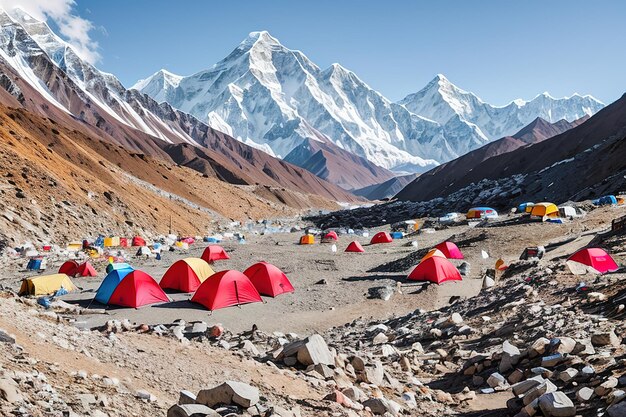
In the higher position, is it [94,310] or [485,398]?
[94,310]

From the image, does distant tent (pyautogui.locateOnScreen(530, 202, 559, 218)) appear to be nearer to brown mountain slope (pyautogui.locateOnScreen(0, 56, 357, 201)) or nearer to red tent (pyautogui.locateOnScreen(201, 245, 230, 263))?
red tent (pyautogui.locateOnScreen(201, 245, 230, 263))

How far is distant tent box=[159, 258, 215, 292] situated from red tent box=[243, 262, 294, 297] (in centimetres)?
207

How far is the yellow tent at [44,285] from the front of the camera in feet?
61.0

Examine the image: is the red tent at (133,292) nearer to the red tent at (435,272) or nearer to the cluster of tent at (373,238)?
the red tent at (435,272)

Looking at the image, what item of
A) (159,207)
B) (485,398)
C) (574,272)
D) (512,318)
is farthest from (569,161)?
(485,398)

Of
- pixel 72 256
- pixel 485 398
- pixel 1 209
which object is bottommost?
pixel 485 398

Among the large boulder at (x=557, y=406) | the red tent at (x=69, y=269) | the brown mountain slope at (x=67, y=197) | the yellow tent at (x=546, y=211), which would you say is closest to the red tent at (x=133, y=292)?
the red tent at (x=69, y=269)

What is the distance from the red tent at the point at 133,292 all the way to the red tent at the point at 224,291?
1563 millimetres

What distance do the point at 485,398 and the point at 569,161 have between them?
207ft

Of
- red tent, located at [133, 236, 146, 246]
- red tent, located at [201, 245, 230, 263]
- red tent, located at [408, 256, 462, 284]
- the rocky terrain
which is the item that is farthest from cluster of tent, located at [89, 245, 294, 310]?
red tent, located at [133, 236, 146, 246]

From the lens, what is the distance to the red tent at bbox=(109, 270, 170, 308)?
17969 mm

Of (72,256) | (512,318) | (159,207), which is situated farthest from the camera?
(159,207)

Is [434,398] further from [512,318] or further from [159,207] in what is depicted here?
[159,207]

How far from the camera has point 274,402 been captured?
273 inches
